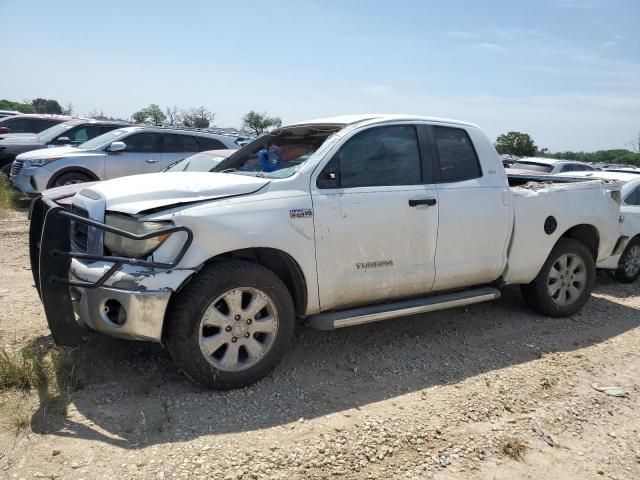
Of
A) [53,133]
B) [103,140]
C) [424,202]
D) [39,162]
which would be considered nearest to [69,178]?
[39,162]

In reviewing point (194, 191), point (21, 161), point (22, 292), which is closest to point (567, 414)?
point (194, 191)

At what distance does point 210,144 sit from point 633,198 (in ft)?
26.0

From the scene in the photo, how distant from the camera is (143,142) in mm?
11125

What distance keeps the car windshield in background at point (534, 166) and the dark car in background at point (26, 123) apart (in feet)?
40.1

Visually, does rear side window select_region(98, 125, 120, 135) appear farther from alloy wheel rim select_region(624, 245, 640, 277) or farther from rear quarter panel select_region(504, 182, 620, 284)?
alloy wheel rim select_region(624, 245, 640, 277)

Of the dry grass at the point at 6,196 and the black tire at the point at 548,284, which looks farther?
the dry grass at the point at 6,196

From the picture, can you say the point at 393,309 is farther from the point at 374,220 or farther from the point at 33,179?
the point at 33,179

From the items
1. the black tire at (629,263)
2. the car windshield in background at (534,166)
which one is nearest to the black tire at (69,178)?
the black tire at (629,263)

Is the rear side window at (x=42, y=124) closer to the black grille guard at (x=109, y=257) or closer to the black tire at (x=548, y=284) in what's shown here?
the black grille guard at (x=109, y=257)

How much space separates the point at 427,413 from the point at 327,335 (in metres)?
1.41

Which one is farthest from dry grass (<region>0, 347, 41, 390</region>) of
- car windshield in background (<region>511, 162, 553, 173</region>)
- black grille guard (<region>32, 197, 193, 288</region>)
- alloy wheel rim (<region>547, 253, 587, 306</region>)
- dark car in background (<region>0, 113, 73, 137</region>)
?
dark car in background (<region>0, 113, 73, 137</region>)

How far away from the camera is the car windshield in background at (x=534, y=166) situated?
1396 cm

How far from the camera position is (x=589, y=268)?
223 inches

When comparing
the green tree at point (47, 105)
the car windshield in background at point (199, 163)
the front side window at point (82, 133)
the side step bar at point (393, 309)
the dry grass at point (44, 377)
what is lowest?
the dry grass at point (44, 377)
